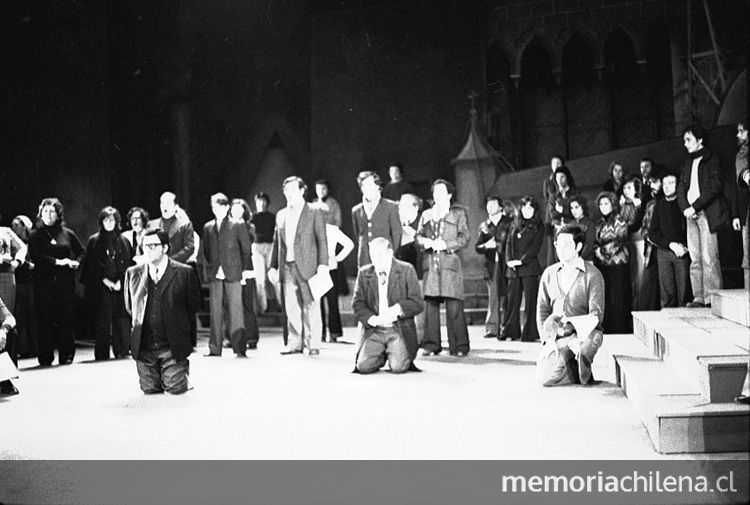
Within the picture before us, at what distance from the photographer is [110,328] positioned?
802 centimetres

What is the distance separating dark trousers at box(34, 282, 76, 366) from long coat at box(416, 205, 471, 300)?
302 cm

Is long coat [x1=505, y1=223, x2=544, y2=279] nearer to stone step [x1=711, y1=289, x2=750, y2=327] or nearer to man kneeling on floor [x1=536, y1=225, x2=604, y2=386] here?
stone step [x1=711, y1=289, x2=750, y2=327]

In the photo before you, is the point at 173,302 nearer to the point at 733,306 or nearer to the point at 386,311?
the point at 386,311

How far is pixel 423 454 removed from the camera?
3.61 meters

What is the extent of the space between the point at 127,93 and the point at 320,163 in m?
2.74

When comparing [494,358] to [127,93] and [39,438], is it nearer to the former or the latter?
[39,438]

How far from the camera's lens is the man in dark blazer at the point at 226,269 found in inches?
297

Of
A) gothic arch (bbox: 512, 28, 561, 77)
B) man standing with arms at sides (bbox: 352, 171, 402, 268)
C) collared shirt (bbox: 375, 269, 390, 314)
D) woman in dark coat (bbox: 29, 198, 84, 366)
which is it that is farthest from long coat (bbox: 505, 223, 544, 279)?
gothic arch (bbox: 512, 28, 561, 77)

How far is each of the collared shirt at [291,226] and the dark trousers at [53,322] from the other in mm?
1926

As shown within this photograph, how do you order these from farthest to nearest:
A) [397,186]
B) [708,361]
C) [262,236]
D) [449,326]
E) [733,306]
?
[397,186], [262,236], [449,326], [733,306], [708,361]

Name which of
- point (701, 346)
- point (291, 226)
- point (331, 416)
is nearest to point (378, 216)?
point (291, 226)

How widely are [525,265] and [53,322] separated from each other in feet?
13.4


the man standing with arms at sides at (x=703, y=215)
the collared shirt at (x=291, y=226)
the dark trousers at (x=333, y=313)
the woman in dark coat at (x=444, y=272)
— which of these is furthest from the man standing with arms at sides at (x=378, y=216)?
the man standing with arms at sides at (x=703, y=215)

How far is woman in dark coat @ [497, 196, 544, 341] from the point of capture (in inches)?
320
